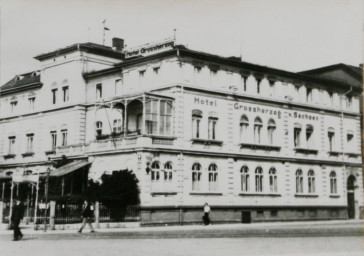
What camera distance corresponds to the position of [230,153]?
43125 millimetres

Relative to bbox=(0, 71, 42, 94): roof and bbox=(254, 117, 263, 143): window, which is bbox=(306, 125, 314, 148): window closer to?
bbox=(254, 117, 263, 143): window

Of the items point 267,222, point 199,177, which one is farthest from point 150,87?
point 267,222

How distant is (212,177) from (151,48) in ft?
37.1

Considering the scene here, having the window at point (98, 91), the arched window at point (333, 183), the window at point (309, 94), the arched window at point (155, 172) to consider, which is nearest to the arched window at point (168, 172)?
the arched window at point (155, 172)

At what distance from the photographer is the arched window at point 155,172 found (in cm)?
3869

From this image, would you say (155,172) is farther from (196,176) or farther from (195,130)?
(195,130)

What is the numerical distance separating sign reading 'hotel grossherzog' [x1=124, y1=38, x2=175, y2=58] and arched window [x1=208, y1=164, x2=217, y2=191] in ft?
30.9

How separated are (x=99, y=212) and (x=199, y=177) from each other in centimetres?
823

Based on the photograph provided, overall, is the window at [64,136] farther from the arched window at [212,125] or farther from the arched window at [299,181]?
the arched window at [299,181]

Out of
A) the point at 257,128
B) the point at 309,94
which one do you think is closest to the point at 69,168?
the point at 257,128

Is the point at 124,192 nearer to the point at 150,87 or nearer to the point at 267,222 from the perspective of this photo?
the point at 150,87

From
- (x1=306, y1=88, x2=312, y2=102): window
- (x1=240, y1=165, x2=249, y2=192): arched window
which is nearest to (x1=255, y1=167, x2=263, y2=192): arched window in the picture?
(x1=240, y1=165, x2=249, y2=192): arched window

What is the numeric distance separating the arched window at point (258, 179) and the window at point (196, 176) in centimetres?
588

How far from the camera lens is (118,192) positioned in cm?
3697
